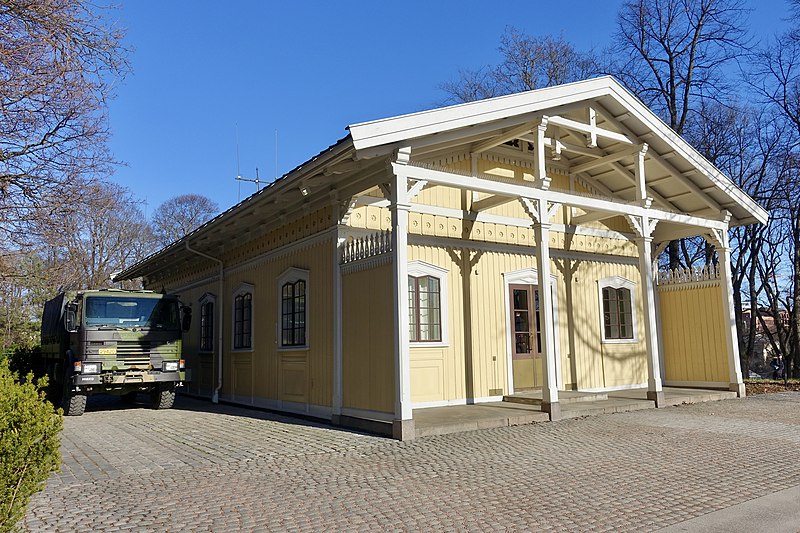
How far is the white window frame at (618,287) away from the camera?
13844 millimetres

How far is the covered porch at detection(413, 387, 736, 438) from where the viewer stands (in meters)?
8.89

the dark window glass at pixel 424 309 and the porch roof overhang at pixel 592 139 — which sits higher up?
the porch roof overhang at pixel 592 139

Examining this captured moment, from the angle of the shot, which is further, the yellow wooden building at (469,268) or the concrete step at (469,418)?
the yellow wooden building at (469,268)

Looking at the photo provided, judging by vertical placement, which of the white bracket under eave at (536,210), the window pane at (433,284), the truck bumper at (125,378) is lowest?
the truck bumper at (125,378)

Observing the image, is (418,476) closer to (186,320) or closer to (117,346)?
(117,346)

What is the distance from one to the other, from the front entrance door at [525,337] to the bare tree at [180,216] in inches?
1129

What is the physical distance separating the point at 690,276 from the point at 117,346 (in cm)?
1261

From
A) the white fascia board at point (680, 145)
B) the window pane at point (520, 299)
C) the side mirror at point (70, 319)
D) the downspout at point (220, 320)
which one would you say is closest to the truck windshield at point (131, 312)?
the side mirror at point (70, 319)

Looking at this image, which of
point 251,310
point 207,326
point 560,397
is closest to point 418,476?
point 560,397

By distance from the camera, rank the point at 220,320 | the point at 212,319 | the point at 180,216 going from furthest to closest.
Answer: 1. the point at 180,216
2. the point at 212,319
3. the point at 220,320

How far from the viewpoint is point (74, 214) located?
10172 mm

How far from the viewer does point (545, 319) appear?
390 inches

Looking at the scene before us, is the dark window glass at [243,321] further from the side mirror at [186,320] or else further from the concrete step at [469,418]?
the concrete step at [469,418]

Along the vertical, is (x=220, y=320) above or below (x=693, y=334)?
above
